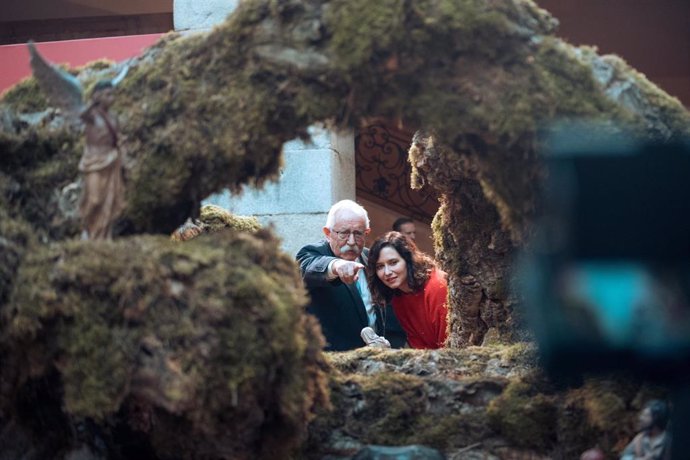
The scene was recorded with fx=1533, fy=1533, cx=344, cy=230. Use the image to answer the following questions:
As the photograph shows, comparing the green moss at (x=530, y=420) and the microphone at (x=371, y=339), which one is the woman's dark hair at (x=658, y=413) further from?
the microphone at (x=371, y=339)

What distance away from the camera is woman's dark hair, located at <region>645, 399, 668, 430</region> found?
7.90m

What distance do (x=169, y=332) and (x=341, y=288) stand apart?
3143 millimetres

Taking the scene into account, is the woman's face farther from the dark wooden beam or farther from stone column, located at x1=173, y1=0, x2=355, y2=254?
the dark wooden beam

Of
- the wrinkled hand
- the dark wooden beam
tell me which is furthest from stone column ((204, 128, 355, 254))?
the dark wooden beam

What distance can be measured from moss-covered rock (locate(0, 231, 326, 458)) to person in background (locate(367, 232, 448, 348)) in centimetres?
287

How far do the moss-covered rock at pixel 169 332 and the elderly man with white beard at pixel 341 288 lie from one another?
8.12 ft

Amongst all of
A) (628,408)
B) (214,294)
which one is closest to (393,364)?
(628,408)

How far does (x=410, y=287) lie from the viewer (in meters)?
10.8

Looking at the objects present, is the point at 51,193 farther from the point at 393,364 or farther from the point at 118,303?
the point at 393,364

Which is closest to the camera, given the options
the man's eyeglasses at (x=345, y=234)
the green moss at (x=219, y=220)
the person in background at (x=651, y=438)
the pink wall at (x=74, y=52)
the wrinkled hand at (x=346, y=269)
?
the person in background at (x=651, y=438)

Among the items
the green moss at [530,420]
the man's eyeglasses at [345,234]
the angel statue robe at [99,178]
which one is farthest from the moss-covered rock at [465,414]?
the angel statue robe at [99,178]

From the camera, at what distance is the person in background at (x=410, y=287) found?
35.2 ft

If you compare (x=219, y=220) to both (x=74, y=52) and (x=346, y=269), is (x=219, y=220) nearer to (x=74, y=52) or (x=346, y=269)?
(x=346, y=269)

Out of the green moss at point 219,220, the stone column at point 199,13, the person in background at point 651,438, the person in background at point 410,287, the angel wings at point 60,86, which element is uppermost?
the stone column at point 199,13
